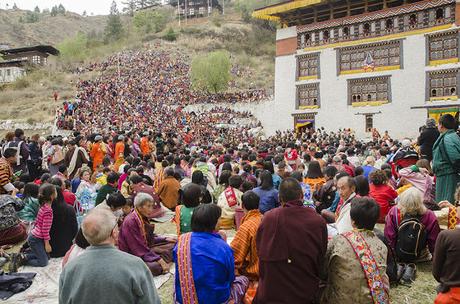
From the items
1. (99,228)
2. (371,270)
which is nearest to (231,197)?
(371,270)

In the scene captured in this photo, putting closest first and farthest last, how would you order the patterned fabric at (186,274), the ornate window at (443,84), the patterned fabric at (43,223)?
the patterned fabric at (186,274), the patterned fabric at (43,223), the ornate window at (443,84)

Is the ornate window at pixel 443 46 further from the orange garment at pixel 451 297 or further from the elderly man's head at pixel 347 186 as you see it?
the orange garment at pixel 451 297

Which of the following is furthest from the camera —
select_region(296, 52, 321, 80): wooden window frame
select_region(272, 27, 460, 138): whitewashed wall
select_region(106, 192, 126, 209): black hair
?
select_region(296, 52, 321, 80): wooden window frame

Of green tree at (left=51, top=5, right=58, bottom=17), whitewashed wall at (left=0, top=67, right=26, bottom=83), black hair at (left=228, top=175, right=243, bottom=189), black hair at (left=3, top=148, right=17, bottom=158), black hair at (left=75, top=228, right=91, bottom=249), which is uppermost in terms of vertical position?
green tree at (left=51, top=5, right=58, bottom=17)

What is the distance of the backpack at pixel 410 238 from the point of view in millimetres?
5055

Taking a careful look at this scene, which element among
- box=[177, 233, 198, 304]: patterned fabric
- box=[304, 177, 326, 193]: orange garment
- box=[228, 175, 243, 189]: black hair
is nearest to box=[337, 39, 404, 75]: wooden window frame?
box=[304, 177, 326, 193]: orange garment

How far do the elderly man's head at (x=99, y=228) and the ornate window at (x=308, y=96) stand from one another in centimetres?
2891

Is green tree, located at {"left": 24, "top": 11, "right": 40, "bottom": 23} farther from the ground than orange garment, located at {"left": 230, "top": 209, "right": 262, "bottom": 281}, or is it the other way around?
green tree, located at {"left": 24, "top": 11, "right": 40, "bottom": 23}

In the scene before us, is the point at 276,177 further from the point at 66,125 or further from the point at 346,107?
the point at 346,107

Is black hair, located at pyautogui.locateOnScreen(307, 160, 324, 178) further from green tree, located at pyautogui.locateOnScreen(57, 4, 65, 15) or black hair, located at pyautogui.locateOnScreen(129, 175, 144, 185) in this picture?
green tree, located at pyautogui.locateOnScreen(57, 4, 65, 15)

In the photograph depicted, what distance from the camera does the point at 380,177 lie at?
6.84 metres

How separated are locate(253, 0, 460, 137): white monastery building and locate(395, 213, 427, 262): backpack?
70.5 ft

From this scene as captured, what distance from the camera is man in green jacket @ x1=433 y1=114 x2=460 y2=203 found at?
6.47 meters

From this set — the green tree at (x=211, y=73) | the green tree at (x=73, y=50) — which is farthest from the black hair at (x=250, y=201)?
the green tree at (x=73, y=50)
